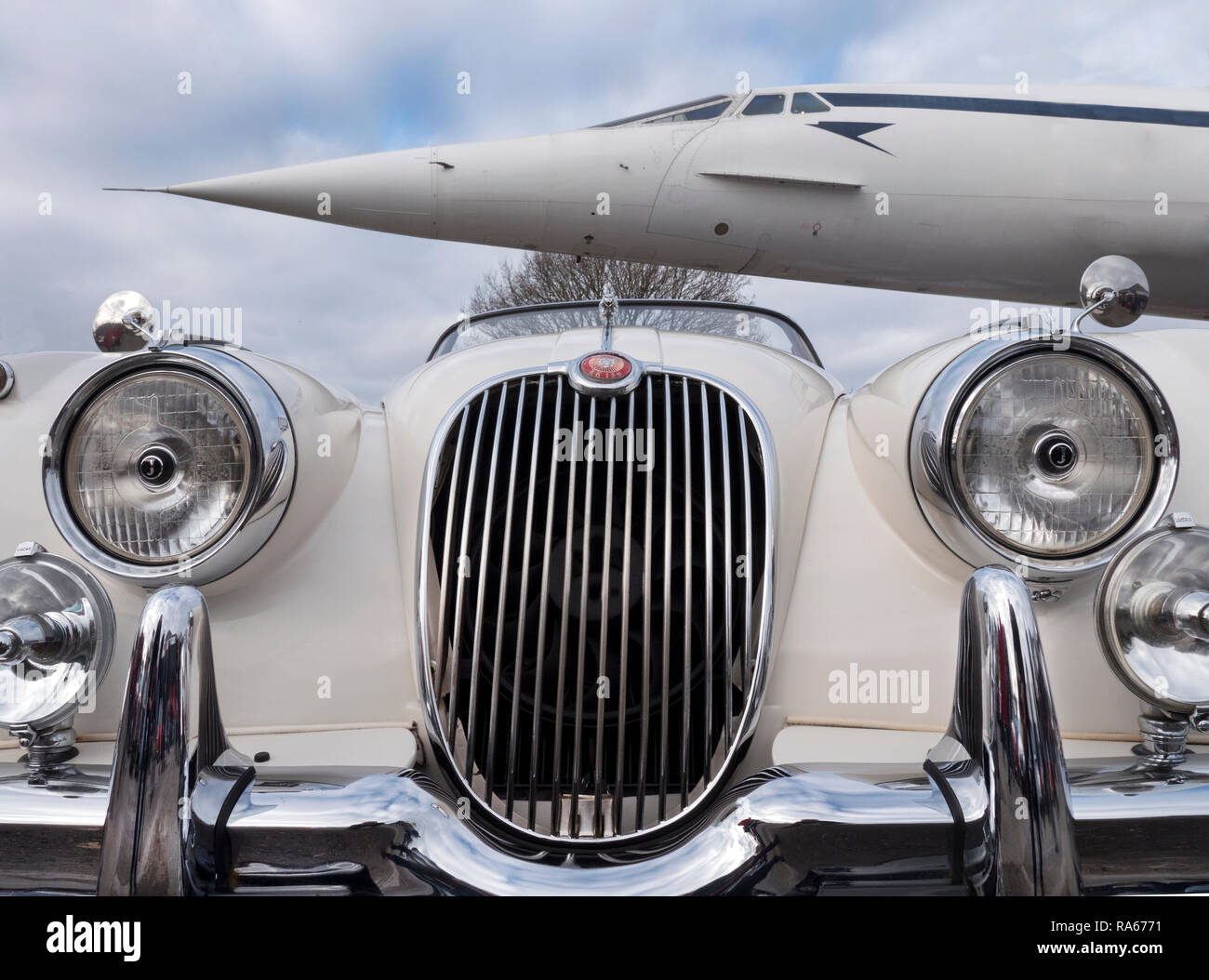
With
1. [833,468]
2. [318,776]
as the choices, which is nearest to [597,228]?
[833,468]

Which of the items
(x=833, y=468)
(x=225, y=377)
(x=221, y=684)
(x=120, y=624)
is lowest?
(x=221, y=684)

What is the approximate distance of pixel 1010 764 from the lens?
102 cm

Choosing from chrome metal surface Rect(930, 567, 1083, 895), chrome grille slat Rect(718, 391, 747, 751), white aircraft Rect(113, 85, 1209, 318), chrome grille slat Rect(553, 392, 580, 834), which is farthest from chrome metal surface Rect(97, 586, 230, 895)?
white aircraft Rect(113, 85, 1209, 318)

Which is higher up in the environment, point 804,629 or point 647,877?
point 804,629

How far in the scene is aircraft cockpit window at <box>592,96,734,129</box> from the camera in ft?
25.1

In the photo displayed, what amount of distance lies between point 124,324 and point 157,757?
802 mm

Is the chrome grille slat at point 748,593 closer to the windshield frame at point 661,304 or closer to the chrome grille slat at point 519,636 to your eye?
the chrome grille slat at point 519,636

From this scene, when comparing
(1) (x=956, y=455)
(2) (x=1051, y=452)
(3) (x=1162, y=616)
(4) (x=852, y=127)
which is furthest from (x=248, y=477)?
(4) (x=852, y=127)

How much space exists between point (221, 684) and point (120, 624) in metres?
0.22

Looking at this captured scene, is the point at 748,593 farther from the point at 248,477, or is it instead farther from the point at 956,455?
the point at 248,477

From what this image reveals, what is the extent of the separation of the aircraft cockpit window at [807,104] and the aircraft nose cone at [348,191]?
3.26 meters
